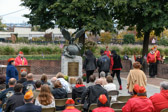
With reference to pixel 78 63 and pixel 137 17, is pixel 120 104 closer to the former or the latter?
pixel 78 63

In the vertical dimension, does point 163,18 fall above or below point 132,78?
above

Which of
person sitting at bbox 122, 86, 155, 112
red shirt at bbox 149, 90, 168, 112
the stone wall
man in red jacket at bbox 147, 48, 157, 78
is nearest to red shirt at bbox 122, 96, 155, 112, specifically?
person sitting at bbox 122, 86, 155, 112

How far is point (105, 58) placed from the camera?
13562 millimetres

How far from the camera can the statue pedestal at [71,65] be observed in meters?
15.4

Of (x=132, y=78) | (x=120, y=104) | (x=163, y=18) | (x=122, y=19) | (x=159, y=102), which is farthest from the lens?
(x=122, y=19)

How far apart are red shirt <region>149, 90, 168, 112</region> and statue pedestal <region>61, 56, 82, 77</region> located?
31.5 feet

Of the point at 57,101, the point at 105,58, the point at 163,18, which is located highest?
the point at 163,18

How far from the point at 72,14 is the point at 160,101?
15305 mm

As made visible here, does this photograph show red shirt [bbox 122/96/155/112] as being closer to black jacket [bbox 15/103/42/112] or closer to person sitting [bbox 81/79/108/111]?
person sitting [bbox 81/79/108/111]

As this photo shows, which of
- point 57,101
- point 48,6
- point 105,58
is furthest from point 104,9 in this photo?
point 57,101

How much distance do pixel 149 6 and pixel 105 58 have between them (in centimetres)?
910

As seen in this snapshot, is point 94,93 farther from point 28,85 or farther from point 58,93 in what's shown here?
point 28,85

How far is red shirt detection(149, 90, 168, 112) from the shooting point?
6.07 meters

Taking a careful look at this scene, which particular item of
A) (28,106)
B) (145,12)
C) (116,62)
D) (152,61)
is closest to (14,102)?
(28,106)
